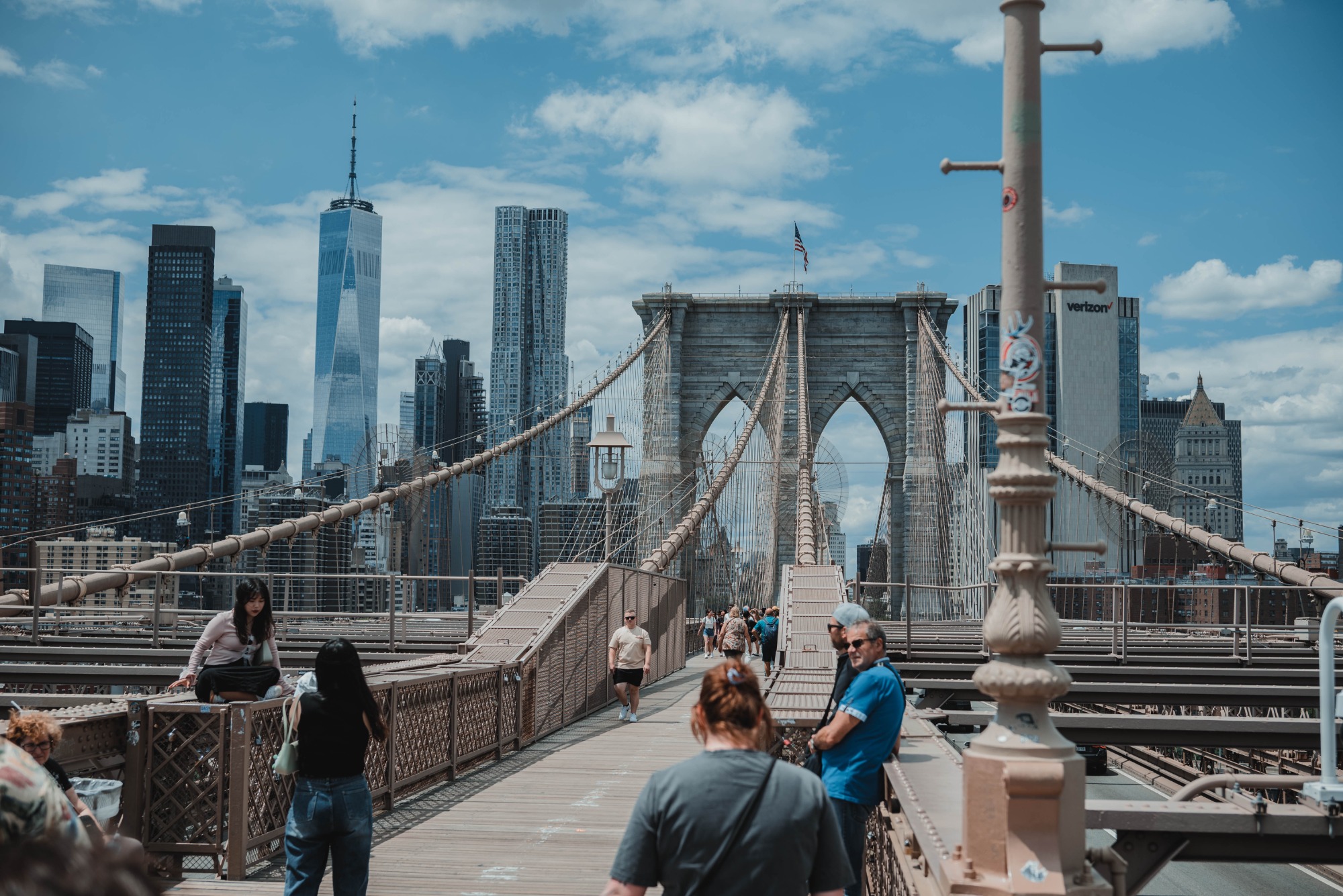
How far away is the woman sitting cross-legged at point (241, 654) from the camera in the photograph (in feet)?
21.7

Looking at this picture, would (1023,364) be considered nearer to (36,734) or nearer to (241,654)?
(36,734)

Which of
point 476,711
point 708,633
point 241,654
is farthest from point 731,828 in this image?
point 708,633

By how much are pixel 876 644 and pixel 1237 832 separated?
7.56 feet

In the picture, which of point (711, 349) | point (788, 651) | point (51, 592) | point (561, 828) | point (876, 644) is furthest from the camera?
point (711, 349)

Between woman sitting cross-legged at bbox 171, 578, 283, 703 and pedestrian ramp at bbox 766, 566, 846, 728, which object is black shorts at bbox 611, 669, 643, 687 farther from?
woman sitting cross-legged at bbox 171, 578, 283, 703

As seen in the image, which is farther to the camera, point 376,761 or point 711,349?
point 711,349

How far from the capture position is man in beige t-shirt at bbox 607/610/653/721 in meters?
14.0

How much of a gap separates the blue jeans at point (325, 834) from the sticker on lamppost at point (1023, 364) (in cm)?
301

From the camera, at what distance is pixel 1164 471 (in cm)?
3525

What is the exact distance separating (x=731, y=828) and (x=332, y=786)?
2.51 m

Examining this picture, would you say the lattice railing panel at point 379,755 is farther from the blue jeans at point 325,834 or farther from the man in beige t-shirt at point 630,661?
the man in beige t-shirt at point 630,661

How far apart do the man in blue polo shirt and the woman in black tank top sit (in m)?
1.88

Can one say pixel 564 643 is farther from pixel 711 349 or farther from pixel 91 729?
pixel 711 349

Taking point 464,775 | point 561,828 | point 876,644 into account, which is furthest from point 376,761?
point 876,644
